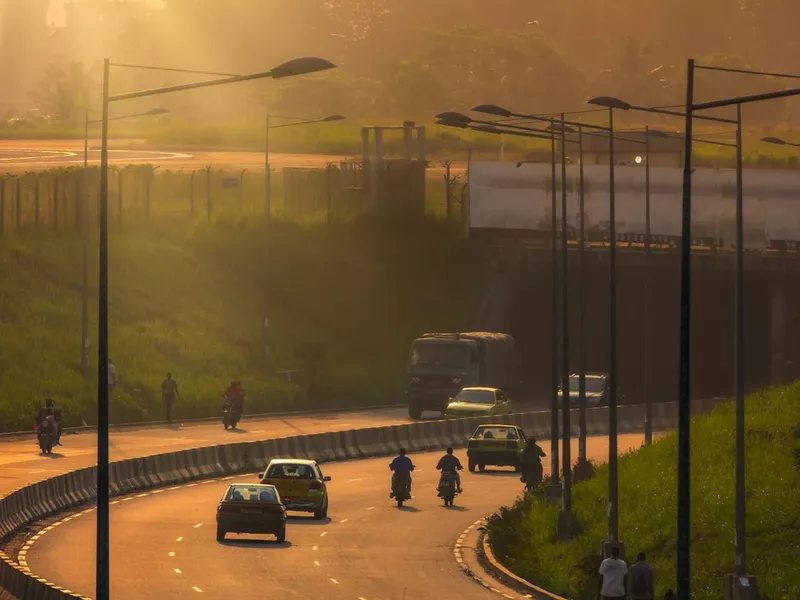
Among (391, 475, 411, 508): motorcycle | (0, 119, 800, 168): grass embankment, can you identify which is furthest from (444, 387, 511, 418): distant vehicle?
(0, 119, 800, 168): grass embankment

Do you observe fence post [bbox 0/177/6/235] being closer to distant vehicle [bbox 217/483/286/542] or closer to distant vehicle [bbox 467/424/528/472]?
distant vehicle [bbox 467/424/528/472]

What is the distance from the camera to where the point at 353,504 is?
2061 inches

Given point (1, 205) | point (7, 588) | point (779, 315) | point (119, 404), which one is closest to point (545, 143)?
point (779, 315)

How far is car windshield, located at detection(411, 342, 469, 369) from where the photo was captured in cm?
7862

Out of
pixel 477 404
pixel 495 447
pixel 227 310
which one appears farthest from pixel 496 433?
pixel 227 310

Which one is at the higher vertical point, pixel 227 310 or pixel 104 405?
pixel 227 310

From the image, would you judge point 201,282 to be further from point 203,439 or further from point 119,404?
point 203,439

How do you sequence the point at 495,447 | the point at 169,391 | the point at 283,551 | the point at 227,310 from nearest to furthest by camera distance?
the point at 283,551, the point at 495,447, the point at 169,391, the point at 227,310

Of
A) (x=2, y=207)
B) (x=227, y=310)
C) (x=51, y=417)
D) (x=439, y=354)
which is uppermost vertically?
(x=2, y=207)

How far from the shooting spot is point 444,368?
78.6 m

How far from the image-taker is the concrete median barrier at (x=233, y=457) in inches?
1715

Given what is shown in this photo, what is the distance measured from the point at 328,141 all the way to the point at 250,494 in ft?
357

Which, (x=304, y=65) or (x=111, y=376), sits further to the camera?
(x=111, y=376)

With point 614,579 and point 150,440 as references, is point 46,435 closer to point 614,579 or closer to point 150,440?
point 150,440
